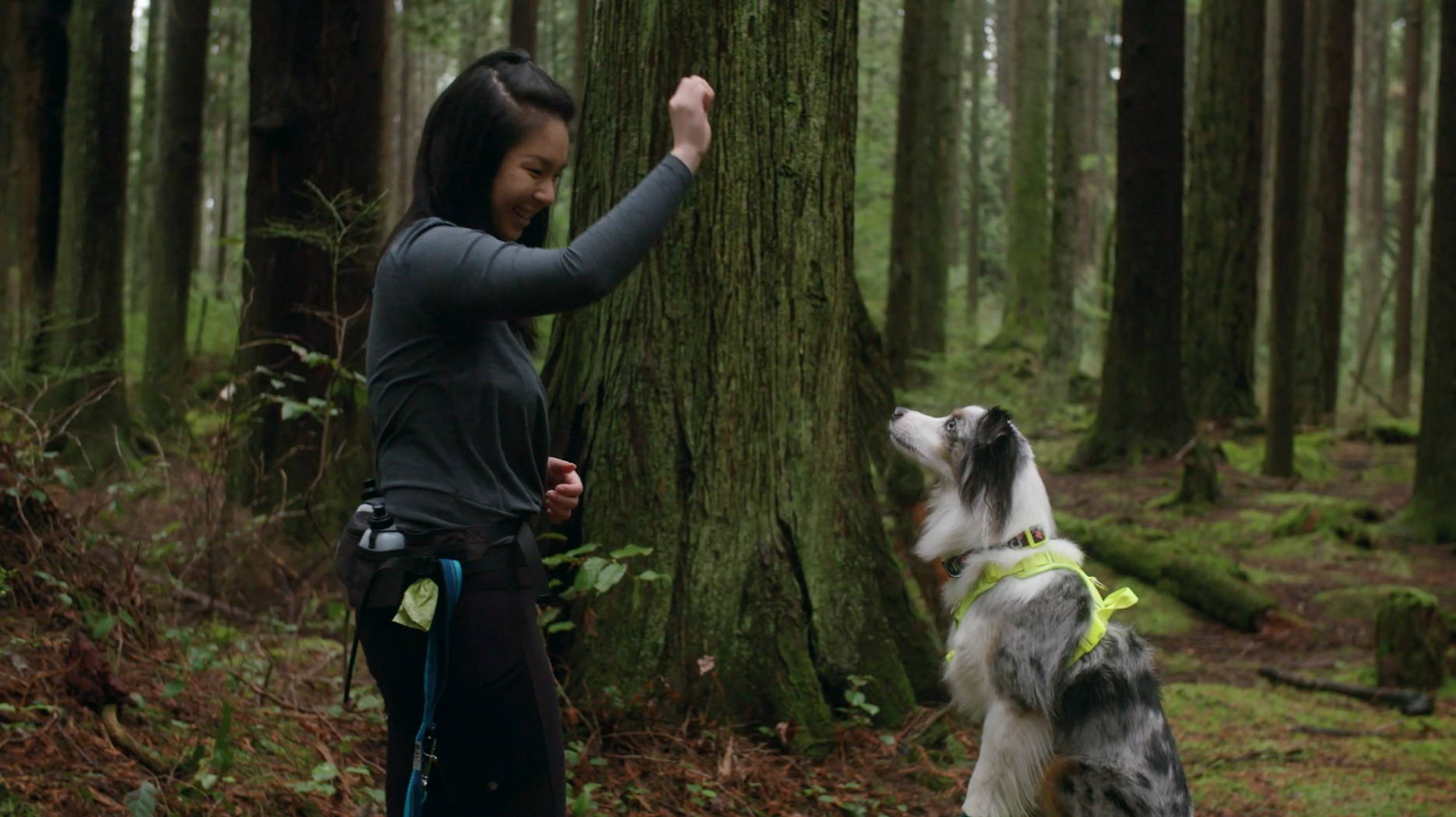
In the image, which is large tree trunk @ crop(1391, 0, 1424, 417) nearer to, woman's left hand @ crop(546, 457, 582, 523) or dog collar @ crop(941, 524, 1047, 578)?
dog collar @ crop(941, 524, 1047, 578)

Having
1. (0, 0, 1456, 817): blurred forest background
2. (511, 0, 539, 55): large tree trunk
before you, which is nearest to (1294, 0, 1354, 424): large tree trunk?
(0, 0, 1456, 817): blurred forest background

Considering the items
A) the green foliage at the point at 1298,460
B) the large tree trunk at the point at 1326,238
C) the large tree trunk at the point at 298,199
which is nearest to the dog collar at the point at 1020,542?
the large tree trunk at the point at 298,199

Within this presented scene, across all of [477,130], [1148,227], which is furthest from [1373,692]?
[1148,227]

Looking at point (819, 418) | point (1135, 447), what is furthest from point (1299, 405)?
point (819, 418)

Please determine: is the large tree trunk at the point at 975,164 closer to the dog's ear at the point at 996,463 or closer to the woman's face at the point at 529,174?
the dog's ear at the point at 996,463

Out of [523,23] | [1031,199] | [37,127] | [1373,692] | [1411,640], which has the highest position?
[523,23]

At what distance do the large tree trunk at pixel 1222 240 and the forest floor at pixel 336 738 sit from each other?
8.68m

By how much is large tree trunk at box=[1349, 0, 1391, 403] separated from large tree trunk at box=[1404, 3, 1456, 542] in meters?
18.5

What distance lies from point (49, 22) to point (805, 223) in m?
11.4

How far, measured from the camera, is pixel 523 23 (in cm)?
1778

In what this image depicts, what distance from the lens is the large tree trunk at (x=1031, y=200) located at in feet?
75.4

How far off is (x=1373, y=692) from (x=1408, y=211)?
20.6m

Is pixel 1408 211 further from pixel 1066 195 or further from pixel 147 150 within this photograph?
pixel 147 150

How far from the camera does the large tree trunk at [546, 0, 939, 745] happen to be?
526 cm
